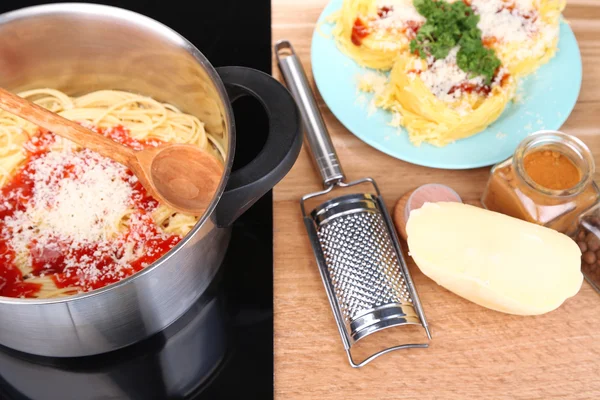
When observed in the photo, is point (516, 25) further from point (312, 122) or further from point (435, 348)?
point (435, 348)

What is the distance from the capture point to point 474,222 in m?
1.13

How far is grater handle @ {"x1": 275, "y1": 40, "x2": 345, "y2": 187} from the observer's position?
4.25ft

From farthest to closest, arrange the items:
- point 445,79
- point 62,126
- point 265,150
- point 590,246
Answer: point 445,79 → point 590,246 → point 62,126 → point 265,150

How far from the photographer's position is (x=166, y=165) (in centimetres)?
117

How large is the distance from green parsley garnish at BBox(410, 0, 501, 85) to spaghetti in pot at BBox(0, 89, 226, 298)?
1.72 feet

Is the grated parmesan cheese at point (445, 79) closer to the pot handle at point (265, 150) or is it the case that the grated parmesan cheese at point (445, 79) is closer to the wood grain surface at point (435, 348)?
the wood grain surface at point (435, 348)

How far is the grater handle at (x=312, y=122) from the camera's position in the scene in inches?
50.9

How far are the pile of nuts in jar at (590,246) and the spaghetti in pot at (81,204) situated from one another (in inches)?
30.6

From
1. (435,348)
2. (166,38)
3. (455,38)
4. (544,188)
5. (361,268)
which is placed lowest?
(435,348)

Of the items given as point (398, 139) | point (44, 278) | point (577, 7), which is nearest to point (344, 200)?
point (398, 139)

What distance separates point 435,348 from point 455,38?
704 millimetres

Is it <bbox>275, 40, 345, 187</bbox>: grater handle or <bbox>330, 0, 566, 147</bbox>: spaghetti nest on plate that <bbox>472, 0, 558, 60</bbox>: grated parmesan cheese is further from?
<bbox>275, 40, 345, 187</bbox>: grater handle

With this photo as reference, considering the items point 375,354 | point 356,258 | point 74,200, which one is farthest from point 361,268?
point 74,200

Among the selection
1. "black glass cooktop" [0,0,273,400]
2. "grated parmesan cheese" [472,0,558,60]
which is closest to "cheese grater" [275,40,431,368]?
"black glass cooktop" [0,0,273,400]
